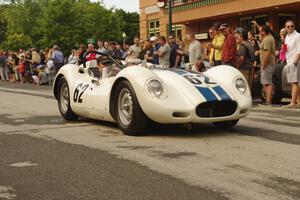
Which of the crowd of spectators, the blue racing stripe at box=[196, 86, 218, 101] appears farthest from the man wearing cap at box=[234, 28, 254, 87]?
the blue racing stripe at box=[196, 86, 218, 101]

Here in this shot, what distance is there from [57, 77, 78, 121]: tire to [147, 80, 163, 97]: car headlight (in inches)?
97.0

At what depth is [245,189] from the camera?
421 cm

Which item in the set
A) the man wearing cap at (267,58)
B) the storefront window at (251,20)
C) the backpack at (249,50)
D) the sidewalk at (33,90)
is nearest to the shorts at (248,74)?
the backpack at (249,50)

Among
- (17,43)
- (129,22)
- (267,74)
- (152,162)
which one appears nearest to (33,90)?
(267,74)

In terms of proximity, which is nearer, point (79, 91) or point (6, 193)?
point (6, 193)

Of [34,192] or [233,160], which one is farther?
[233,160]

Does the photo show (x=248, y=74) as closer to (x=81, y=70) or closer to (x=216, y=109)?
(x=81, y=70)

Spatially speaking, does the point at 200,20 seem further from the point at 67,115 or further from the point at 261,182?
the point at 261,182

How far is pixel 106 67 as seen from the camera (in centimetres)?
834

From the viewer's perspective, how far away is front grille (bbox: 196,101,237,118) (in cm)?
663

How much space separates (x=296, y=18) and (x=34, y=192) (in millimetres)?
22835

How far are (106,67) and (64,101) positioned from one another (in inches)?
49.2

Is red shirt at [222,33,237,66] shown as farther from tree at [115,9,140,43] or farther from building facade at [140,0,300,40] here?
tree at [115,9,140,43]

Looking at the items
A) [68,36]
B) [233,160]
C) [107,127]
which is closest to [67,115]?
[107,127]
